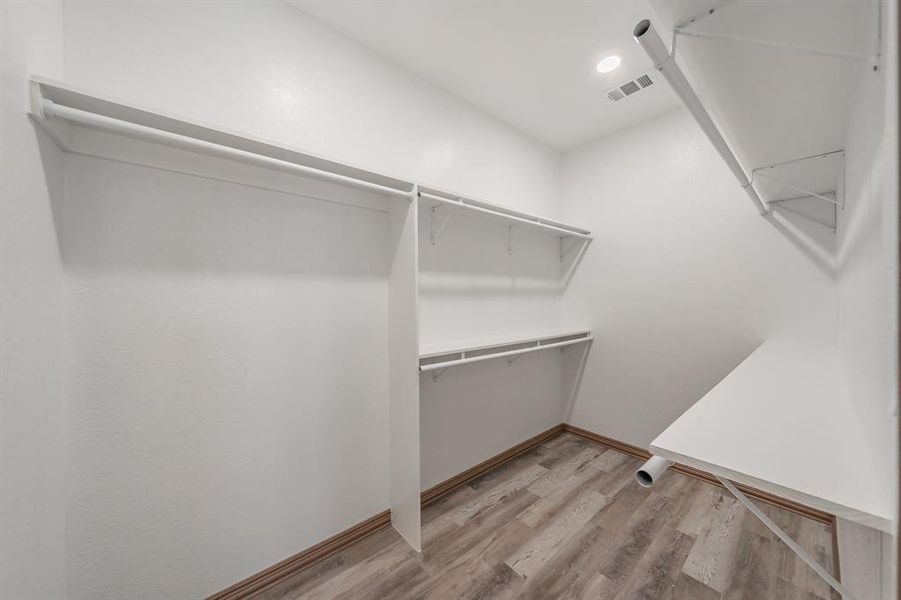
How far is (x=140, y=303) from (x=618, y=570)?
89.6 inches

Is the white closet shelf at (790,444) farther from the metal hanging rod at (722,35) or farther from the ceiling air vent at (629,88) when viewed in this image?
the ceiling air vent at (629,88)

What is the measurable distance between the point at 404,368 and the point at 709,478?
7.11 feet

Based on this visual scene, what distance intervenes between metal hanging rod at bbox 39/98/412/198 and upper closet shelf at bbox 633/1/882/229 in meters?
1.14

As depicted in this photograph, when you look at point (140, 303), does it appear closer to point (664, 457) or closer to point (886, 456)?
point (664, 457)

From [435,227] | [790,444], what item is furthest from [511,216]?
[790,444]

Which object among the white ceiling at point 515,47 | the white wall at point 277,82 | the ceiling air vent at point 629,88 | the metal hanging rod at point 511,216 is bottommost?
the metal hanging rod at point 511,216

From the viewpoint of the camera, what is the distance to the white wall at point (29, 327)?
0.77m

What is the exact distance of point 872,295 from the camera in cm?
79

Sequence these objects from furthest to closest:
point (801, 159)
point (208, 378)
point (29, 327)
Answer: point (801, 159) < point (208, 378) < point (29, 327)

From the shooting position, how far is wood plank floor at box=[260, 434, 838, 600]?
1.40m

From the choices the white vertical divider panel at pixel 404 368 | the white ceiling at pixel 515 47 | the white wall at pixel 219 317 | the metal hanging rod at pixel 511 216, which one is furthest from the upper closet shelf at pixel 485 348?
the white ceiling at pixel 515 47

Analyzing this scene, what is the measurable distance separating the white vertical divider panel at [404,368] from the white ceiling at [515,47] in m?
0.88

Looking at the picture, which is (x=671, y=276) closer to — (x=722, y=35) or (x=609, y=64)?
(x=609, y=64)

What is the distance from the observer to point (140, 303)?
3.89ft
